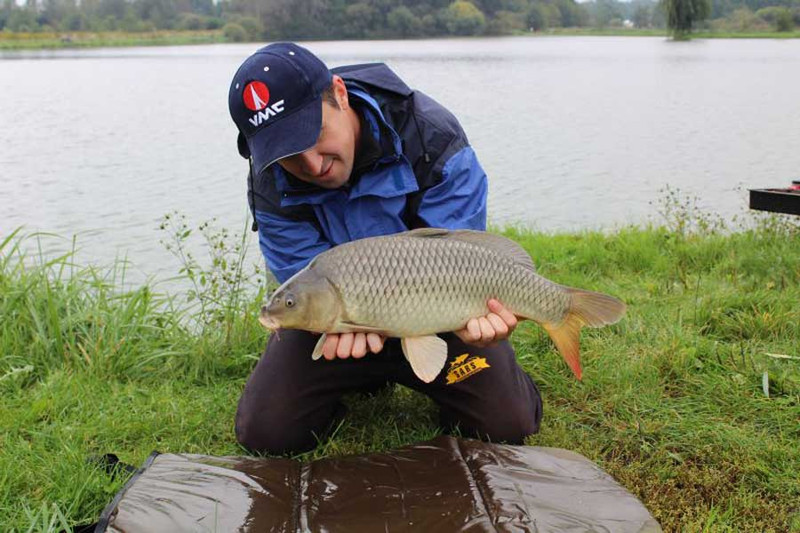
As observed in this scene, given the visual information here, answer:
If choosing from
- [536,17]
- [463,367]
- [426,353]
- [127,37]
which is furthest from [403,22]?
[426,353]

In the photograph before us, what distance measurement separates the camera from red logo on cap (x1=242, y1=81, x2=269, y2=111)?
1671mm

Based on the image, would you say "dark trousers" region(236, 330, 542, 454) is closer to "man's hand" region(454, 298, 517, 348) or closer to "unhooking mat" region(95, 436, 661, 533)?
"unhooking mat" region(95, 436, 661, 533)

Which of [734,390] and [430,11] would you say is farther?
[430,11]

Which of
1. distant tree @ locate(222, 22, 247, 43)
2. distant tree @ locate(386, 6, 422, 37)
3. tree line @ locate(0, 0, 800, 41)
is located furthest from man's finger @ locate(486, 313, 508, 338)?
distant tree @ locate(386, 6, 422, 37)

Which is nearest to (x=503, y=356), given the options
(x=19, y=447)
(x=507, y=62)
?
(x=19, y=447)

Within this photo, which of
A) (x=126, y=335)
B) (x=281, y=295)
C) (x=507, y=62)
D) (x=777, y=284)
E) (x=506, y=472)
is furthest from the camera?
(x=507, y=62)

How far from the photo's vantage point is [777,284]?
2.79m

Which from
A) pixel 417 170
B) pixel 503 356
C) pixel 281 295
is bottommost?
pixel 503 356

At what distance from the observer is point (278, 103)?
5.48 ft

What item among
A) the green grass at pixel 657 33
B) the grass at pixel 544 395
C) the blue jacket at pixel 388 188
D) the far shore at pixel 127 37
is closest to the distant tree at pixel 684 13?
the green grass at pixel 657 33

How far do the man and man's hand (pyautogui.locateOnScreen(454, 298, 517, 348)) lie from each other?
147 mm

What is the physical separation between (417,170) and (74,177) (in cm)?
547

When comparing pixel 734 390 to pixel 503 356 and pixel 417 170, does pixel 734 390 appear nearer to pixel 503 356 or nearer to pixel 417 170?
pixel 503 356

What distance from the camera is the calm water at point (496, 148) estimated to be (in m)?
5.39
